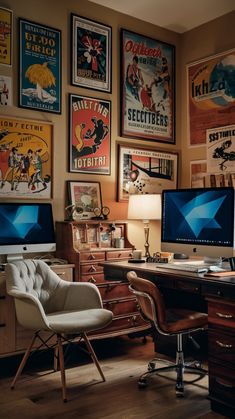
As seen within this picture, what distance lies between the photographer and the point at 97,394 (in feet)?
10.2

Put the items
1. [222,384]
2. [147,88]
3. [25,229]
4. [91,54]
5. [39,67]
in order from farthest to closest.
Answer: [147,88]
[91,54]
[39,67]
[25,229]
[222,384]

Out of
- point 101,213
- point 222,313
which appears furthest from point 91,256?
point 222,313

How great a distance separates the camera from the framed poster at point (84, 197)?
4.13 metres

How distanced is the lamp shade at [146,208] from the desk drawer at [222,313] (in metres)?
1.43

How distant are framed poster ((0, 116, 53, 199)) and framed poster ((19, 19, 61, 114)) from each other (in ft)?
0.61

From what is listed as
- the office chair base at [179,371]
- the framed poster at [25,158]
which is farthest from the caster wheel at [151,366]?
the framed poster at [25,158]

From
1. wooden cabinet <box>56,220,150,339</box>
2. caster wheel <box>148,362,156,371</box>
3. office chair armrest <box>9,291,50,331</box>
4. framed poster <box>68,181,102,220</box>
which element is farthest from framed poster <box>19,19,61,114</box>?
caster wheel <box>148,362,156,371</box>

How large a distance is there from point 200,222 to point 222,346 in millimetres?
938

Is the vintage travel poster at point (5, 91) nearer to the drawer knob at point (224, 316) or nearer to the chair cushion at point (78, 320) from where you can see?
the chair cushion at point (78, 320)

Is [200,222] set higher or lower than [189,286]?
higher

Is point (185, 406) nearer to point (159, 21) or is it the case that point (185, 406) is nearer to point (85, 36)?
point (85, 36)

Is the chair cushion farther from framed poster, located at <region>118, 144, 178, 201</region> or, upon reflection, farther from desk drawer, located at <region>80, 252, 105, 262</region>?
framed poster, located at <region>118, 144, 178, 201</region>

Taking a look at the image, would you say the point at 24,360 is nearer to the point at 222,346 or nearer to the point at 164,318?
the point at 164,318

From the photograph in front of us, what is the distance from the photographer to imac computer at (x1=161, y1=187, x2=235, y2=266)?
10.6 feet
